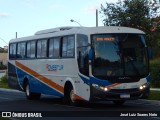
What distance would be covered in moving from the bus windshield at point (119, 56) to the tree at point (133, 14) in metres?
27.9

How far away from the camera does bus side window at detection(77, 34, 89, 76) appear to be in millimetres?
20188

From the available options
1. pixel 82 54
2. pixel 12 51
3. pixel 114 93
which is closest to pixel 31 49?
pixel 12 51

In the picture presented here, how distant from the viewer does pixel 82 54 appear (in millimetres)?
20609

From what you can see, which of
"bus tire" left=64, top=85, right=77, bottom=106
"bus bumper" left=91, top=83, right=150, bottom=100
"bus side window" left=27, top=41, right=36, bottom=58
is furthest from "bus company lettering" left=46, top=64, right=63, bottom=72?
"bus bumper" left=91, top=83, right=150, bottom=100

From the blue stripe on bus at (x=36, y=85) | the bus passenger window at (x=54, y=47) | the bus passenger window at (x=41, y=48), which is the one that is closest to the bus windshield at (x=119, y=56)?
the bus passenger window at (x=54, y=47)

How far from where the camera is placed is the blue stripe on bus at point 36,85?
24006 mm

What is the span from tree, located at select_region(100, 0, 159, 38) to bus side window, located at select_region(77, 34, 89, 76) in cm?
2749

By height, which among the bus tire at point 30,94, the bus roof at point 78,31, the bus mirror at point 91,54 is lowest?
the bus tire at point 30,94

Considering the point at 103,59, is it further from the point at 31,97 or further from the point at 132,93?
the point at 31,97

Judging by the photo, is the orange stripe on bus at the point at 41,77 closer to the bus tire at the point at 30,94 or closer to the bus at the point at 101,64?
the bus at the point at 101,64

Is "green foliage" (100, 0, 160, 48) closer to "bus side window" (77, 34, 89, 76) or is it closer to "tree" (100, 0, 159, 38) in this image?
"tree" (100, 0, 159, 38)

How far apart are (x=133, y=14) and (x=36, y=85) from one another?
82.5 feet

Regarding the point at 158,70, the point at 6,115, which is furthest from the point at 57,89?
the point at 158,70

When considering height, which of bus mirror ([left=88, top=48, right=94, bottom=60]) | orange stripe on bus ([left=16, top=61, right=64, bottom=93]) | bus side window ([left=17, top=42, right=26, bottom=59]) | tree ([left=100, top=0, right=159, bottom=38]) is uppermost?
tree ([left=100, top=0, right=159, bottom=38])
